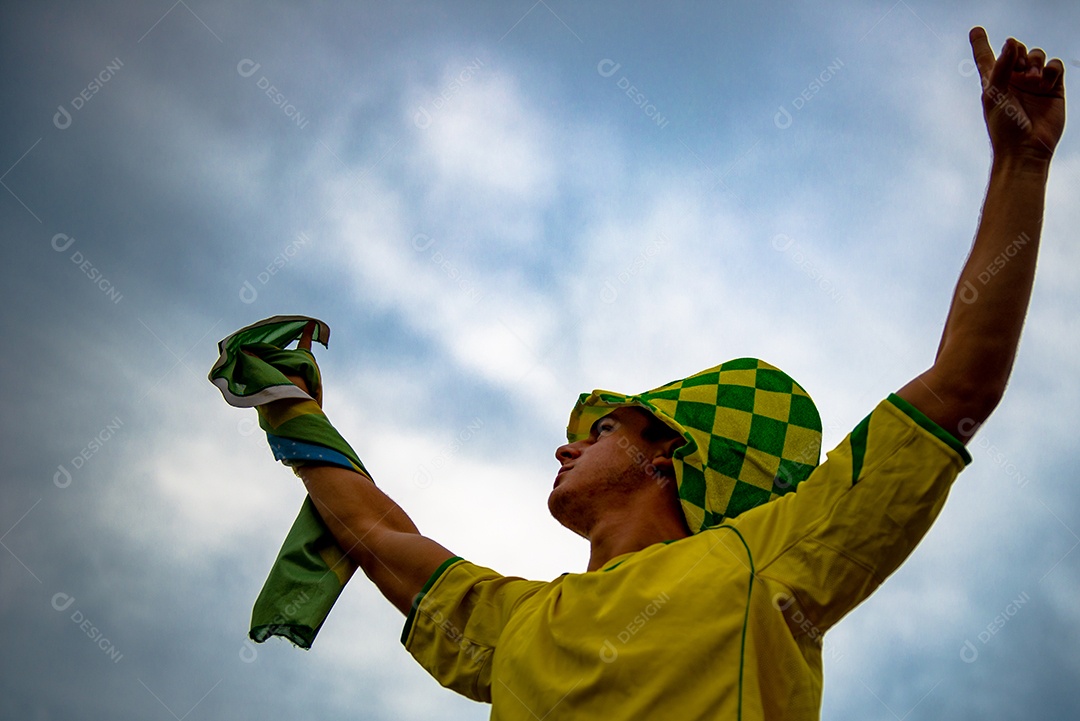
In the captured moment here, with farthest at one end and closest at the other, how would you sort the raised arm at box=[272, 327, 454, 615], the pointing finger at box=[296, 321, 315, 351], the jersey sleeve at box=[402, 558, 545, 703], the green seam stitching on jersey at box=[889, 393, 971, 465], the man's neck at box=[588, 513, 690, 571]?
the pointing finger at box=[296, 321, 315, 351] < the raised arm at box=[272, 327, 454, 615] < the man's neck at box=[588, 513, 690, 571] < the jersey sleeve at box=[402, 558, 545, 703] < the green seam stitching on jersey at box=[889, 393, 971, 465]

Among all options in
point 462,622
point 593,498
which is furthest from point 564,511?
point 462,622

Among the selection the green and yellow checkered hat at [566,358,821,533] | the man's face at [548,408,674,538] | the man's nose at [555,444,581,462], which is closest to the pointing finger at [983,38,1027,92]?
the green and yellow checkered hat at [566,358,821,533]

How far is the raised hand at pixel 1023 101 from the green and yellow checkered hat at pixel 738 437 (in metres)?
1.05

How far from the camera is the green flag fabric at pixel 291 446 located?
3100 millimetres

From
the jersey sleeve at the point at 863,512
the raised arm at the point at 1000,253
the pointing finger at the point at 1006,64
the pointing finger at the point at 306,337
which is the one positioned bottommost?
the jersey sleeve at the point at 863,512

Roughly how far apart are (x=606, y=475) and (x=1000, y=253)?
57.6 inches

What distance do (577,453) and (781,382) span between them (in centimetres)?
77

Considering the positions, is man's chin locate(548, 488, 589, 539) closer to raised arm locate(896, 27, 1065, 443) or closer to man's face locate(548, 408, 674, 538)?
man's face locate(548, 408, 674, 538)

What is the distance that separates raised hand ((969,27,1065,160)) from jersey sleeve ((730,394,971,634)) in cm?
74

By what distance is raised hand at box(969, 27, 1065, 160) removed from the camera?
90.0 inches

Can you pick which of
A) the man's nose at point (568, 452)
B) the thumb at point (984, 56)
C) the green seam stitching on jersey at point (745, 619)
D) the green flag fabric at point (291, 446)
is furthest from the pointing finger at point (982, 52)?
the green flag fabric at point (291, 446)

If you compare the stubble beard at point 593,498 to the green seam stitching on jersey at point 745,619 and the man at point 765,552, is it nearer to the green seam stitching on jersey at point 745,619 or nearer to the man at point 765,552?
the man at point 765,552

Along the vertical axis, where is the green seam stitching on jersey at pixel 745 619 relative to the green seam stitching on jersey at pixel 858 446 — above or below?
below

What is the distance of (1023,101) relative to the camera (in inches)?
91.7
